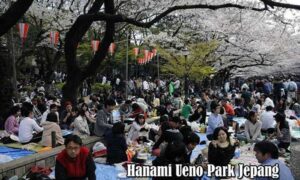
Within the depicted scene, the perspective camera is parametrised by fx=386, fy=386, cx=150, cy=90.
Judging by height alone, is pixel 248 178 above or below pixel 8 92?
below

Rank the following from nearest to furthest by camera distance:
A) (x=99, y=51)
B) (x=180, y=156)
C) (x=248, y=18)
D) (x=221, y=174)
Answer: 1. (x=180, y=156)
2. (x=221, y=174)
3. (x=99, y=51)
4. (x=248, y=18)

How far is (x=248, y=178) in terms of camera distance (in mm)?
6113

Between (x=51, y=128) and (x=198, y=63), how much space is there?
15.9m

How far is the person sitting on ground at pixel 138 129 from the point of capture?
970cm

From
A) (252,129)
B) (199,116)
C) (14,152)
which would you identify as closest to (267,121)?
(252,129)

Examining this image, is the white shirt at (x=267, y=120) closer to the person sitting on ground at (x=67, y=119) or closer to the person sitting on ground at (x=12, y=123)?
the person sitting on ground at (x=67, y=119)

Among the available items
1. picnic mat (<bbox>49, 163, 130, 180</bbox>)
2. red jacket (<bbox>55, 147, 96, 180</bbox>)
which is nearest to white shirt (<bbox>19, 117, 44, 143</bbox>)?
picnic mat (<bbox>49, 163, 130, 180</bbox>)

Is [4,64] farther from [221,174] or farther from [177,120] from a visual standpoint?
[221,174]

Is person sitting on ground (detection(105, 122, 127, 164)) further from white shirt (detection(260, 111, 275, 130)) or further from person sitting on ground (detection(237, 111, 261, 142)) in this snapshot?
white shirt (detection(260, 111, 275, 130))

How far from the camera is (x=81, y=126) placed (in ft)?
32.1

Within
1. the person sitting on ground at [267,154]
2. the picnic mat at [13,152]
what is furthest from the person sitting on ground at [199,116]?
the person sitting on ground at [267,154]

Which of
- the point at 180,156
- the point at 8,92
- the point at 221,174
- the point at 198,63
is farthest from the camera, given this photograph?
the point at 198,63

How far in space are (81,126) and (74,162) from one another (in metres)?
4.85

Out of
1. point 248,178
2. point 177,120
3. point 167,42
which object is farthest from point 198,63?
point 248,178
